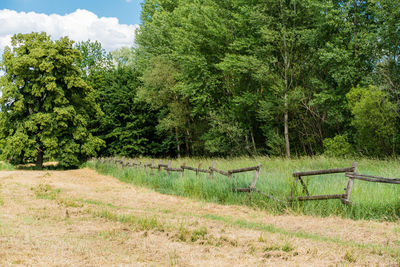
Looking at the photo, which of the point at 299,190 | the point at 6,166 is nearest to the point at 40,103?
the point at 6,166

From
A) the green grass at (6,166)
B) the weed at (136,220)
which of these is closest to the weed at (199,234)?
the weed at (136,220)

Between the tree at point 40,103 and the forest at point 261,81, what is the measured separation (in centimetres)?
11

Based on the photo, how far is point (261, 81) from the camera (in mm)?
26016

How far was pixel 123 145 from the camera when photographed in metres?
39.2

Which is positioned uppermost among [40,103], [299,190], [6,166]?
[40,103]

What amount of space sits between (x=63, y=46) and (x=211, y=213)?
24.6 meters

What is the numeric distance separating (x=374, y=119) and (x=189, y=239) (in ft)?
50.5

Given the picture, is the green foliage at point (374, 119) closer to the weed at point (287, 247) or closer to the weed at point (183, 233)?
the weed at point (287, 247)

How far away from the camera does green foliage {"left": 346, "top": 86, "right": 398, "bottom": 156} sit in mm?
18047

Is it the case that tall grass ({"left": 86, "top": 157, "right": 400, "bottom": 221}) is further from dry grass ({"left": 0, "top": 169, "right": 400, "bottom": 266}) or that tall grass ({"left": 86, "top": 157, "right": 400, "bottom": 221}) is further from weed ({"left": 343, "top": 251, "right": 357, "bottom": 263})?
weed ({"left": 343, "top": 251, "right": 357, "bottom": 263})

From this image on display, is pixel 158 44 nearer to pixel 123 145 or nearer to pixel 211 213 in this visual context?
pixel 123 145

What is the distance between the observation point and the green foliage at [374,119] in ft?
59.2

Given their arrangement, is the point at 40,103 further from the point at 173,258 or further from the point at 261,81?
the point at 173,258

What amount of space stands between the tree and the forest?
0.11 metres
